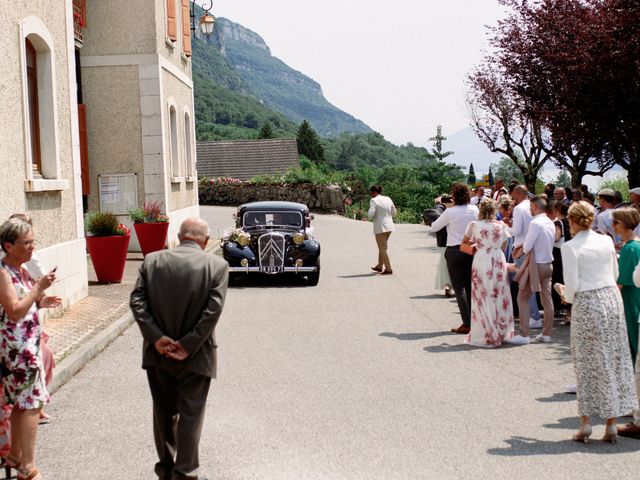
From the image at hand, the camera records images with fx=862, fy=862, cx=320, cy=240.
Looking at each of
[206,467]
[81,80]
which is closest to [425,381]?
[206,467]

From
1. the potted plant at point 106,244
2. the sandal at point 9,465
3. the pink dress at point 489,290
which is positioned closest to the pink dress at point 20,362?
the sandal at point 9,465

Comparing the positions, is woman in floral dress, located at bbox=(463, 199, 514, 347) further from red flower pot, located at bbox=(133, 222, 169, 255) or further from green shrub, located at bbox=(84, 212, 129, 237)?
red flower pot, located at bbox=(133, 222, 169, 255)

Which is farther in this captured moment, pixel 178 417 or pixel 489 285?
pixel 489 285

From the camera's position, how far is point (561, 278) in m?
12.4

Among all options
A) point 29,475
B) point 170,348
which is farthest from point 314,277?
point 170,348

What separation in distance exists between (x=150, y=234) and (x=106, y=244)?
3.88m

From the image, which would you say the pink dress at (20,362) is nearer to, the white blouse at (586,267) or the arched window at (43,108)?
the white blouse at (586,267)

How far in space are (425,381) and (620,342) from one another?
2271 mm

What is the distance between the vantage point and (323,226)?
34.5 meters

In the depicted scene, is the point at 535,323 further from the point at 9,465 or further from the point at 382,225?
the point at 9,465

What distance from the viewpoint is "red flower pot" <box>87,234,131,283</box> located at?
50.1 ft

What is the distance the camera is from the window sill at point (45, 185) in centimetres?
1130

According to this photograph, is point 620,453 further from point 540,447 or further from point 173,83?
point 173,83

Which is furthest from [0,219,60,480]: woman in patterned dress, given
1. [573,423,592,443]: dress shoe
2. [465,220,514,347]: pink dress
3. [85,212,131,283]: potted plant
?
[85,212,131,283]: potted plant
